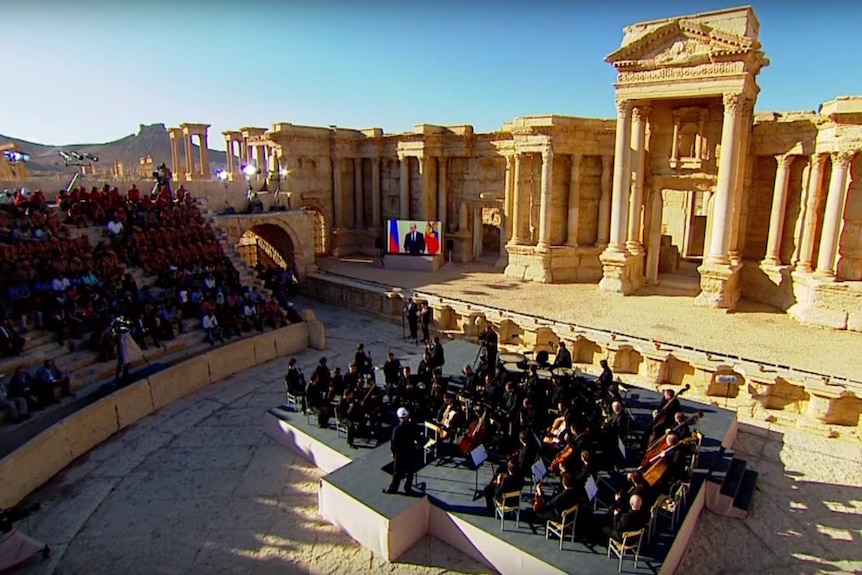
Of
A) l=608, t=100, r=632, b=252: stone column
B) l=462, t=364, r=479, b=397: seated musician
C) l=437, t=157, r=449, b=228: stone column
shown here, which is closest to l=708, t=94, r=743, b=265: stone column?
l=608, t=100, r=632, b=252: stone column

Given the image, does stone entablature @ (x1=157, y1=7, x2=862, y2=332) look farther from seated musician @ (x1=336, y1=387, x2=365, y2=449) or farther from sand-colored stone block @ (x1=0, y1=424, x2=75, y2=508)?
sand-colored stone block @ (x1=0, y1=424, x2=75, y2=508)

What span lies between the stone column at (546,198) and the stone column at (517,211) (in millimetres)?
997

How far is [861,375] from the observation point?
45.8 feet

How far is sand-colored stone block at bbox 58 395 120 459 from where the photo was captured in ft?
38.0

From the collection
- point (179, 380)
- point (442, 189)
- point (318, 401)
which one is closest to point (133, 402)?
point (179, 380)

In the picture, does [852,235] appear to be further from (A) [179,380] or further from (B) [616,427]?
(A) [179,380]

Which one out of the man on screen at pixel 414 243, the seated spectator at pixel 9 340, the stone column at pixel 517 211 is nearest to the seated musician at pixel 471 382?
the seated spectator at pixel 9 340

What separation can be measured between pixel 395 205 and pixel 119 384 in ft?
62.0

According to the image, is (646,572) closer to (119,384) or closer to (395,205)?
(119,384)

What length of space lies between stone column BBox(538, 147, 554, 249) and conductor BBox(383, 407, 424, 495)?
16.1 m

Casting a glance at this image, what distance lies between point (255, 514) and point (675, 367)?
1110cm

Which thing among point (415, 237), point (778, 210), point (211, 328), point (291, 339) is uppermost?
point (778, 210)

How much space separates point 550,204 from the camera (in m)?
23.9

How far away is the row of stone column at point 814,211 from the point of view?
1766cm
